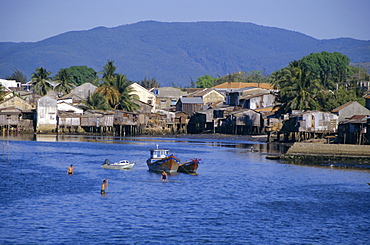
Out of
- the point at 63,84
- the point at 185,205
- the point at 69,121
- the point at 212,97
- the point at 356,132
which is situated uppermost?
the point at 63,84

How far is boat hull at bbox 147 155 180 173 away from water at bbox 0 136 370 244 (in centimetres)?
99

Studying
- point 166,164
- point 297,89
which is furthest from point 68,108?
point 166,164

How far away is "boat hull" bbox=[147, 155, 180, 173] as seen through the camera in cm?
4828

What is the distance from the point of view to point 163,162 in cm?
4869

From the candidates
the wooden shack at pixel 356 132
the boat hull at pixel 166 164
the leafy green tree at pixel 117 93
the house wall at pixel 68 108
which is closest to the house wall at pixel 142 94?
the leafy green tree at pixel 117 93

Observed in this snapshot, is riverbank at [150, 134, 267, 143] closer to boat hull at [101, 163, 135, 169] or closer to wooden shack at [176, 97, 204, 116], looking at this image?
wooden shack at [176, 97, 204, 116]

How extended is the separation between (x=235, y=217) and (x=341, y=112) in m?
54.1

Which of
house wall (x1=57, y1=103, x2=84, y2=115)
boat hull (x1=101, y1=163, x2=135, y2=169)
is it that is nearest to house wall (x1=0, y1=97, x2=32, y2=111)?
house wall (x1=57, y1=103, x2=84, y2=115)

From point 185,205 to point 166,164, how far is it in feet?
44.7

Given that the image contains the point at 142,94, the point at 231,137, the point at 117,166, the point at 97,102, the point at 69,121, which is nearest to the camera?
the point at 117,166

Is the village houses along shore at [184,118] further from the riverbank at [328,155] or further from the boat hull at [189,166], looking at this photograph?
the boat hull at [189,166]

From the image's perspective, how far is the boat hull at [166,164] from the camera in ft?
158

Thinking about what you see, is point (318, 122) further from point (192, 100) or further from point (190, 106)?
point (192, 100)

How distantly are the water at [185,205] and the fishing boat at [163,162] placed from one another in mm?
996
